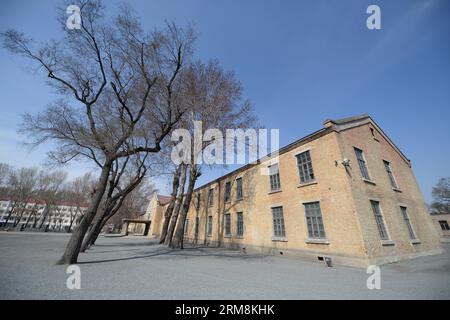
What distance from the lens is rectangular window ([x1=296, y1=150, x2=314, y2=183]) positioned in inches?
493

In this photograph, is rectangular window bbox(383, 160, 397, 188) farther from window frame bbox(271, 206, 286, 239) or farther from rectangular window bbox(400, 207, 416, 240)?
window frame bbox(271, 206, 286, 239)

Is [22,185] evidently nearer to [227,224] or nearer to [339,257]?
[227,224]

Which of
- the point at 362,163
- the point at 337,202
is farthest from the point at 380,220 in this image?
the point at 362,163

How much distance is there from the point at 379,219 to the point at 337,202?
128 inches

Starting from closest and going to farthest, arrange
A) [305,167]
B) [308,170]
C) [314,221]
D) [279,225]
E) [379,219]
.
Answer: [379,219]
[314,221]
[308,170]
[305,167]
[279,225]

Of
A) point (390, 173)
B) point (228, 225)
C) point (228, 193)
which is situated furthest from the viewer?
point (228, 193)

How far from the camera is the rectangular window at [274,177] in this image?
14.9 metres

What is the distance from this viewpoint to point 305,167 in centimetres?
1299

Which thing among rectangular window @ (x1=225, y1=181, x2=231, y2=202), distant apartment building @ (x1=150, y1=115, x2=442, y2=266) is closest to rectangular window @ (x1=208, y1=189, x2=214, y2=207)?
rectangular window @ (x1=225, y1=181, x2=231, y2=202)

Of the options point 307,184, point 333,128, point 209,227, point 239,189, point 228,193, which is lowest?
point 209,227

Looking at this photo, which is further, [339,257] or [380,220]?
[380,220]

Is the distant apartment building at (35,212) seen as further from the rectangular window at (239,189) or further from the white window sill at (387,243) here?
the white window sill at (387,243)

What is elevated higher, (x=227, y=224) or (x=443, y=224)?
(x=443, y=224)

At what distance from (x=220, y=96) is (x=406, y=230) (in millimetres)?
15891
